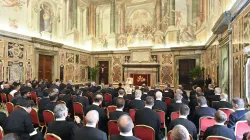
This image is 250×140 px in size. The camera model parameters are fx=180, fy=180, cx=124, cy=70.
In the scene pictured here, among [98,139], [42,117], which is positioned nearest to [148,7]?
[42,117]

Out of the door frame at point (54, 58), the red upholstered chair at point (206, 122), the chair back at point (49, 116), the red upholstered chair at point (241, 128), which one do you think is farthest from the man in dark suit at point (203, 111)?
the door frame at point (54, 58)

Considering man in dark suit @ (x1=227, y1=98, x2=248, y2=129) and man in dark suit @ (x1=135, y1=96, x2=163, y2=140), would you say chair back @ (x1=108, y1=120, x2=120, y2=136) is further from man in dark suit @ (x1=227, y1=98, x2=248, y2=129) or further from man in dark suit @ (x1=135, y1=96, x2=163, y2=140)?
man in dark suit @ (x1=227, y1=98, x2=248, y2=129)

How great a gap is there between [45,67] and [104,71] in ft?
22.3

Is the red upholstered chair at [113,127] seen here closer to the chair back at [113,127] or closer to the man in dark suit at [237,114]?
the chair back at [113,127]

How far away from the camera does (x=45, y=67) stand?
1441 cm

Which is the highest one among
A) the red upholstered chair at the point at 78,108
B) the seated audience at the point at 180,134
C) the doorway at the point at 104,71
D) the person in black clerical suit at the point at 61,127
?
the doorway at the point at 104,71

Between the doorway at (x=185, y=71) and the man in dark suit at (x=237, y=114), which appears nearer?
the man in dark suit at (x=237, y=114)

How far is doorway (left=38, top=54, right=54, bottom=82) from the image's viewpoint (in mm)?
13932

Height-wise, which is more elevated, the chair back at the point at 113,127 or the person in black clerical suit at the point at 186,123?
the person in black clerical suit at the point at 186,123

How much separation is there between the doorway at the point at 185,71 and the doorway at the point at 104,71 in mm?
7708

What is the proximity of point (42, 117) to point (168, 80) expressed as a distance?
13.2m

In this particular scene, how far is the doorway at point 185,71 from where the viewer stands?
1579 centimetres

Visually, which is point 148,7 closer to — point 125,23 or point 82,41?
point 125,23

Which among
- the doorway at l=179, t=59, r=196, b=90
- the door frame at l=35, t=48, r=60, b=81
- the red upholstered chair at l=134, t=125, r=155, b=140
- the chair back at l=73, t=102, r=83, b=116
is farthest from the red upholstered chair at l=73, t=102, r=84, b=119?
the doorway at l=179, t=59, r=196, b=90
